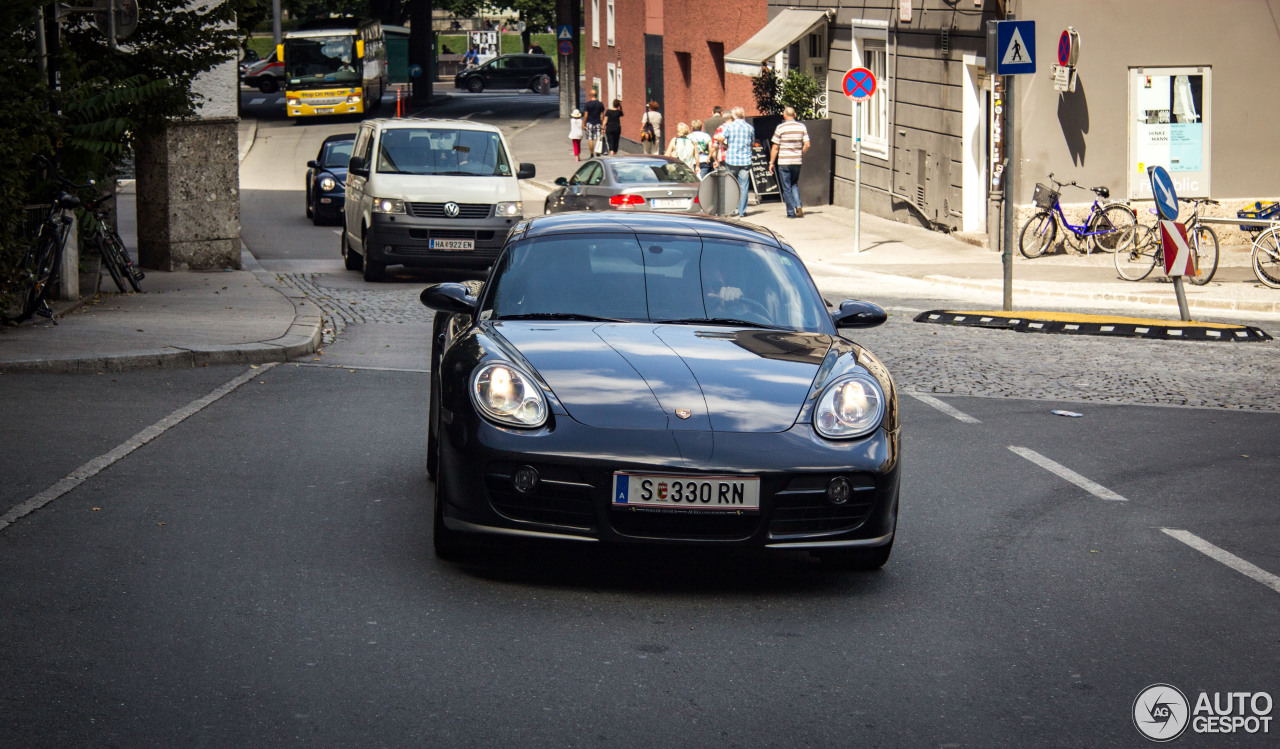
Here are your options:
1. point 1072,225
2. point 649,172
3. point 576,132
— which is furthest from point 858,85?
point 576,132

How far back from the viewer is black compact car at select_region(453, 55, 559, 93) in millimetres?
82500

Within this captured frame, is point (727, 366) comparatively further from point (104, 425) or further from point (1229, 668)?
point (104, 425)

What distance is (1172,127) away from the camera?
69.5ft

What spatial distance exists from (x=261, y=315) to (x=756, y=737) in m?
10.3

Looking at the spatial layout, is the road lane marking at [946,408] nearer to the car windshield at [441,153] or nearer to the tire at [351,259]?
the car windshield at [441,153]

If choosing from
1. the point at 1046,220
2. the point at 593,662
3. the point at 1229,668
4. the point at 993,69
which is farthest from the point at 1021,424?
the point at 1046,220

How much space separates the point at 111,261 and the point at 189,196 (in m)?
3.10

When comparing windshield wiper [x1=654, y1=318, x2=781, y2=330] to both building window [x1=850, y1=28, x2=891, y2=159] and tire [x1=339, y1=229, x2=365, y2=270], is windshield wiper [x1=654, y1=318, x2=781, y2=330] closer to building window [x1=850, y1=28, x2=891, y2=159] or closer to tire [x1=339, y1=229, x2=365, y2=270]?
tire [x1=339, y1=229, x2=365, y2=270]

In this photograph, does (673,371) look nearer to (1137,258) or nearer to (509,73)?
(1137,258)

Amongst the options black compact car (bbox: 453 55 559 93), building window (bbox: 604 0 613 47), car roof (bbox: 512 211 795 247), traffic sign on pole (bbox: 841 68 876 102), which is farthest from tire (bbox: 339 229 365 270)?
black compact car (bbox: 453 55 559 93)

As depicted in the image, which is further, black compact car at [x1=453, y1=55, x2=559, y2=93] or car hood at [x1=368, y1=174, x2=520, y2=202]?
black compact car at [x1=453, y1=55, x2=559, y2=93]

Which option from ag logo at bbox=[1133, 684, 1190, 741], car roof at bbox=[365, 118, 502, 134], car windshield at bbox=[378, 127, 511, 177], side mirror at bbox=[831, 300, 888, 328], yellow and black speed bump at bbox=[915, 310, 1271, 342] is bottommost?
ag logo at bbox=[1133, 684, 1190, 741]

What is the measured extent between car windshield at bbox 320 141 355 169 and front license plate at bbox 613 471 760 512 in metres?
23.3

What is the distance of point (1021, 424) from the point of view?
31.1ft
